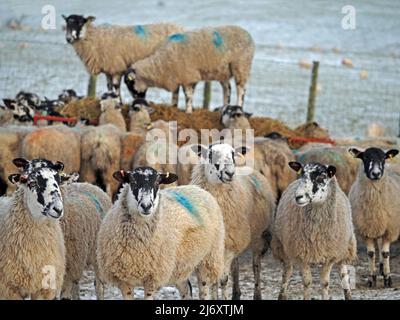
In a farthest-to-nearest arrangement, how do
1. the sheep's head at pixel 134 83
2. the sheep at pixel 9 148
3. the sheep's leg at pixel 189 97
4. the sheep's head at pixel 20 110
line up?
the sheep's head at pixel 134 83 → the sheep's leg at pixel 189 97 → the sheep's head at pixel 20 110 → the sheep at pixel 9 148

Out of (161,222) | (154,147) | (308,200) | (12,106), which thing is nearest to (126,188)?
(161,222)

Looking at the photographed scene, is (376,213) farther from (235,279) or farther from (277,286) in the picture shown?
(235,279)

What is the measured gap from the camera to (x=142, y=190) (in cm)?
777

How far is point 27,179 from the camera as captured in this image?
7648 mm

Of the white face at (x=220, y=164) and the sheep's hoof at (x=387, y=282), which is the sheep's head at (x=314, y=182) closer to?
the white face at (x=220, y=164)

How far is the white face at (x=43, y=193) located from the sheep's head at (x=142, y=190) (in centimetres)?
58

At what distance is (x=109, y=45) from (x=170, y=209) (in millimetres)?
8391

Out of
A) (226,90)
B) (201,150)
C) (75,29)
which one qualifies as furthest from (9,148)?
(226,90)

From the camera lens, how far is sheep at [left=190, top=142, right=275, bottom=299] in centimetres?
967

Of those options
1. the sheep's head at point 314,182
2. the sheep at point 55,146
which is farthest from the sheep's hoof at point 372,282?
the sheep at point 55,146

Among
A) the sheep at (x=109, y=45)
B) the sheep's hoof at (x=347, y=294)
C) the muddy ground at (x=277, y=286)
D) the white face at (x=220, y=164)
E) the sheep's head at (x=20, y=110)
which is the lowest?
the muddy ground at (x=277, y=286)

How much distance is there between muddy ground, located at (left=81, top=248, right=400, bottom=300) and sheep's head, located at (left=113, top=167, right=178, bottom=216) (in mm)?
1667

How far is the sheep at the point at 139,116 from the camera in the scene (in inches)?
554

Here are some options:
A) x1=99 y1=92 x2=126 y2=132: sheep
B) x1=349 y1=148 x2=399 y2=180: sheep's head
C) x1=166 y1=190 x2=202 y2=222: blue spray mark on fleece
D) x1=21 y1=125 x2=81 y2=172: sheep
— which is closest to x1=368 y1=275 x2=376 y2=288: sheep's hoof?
x1=349 y1=148 x2=399 y2=180: sheep's head
